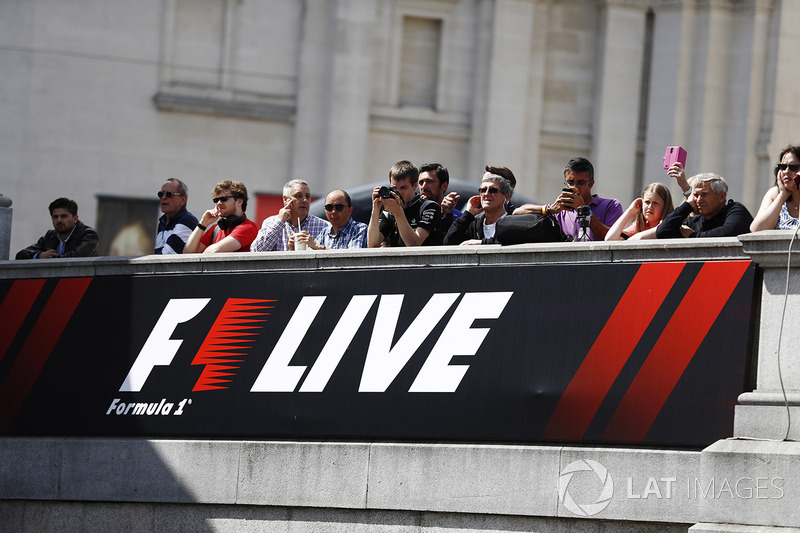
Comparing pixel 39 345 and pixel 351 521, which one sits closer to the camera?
pixel 351 521

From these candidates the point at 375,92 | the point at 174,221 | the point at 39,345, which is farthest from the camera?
the point at 375,92

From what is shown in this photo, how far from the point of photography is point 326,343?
10031 mm

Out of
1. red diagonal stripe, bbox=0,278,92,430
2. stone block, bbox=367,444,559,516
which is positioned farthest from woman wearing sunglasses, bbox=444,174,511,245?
red diagonal stripe, bbox=0,278,92,430

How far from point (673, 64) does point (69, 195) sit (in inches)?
590

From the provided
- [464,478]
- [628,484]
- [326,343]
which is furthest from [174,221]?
[628,484]

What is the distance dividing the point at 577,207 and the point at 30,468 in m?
4.89

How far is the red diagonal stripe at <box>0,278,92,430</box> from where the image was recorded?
1136cm

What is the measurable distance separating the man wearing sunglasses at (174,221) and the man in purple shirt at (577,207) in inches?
130

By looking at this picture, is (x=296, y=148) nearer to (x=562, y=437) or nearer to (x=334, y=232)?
(x=334, y=232)

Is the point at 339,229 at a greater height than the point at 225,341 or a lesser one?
greater

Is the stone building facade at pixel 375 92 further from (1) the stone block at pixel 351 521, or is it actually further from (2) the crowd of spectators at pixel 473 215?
(1) the stone block at pixel 351 521

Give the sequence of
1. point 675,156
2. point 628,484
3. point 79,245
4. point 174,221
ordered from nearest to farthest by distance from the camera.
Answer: point 628,484 < point 675,156 < point 174,221 < point 79,245

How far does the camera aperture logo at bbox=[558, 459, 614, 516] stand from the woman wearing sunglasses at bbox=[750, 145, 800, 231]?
1860 millimetres

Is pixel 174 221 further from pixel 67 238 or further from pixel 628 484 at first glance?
pixel 628 484
